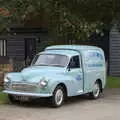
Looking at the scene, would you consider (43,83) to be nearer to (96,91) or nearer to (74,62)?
(74,62)

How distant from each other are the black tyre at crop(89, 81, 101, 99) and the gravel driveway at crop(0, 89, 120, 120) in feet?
1.66

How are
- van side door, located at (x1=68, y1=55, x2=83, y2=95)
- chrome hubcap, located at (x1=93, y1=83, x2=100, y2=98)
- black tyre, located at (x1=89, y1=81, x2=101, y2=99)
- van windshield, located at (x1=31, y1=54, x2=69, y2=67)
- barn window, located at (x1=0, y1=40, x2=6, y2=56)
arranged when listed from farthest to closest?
barn window, located at (x1=0, y1=40, x2=6, y2=56) < chrome hubcap, located at (x1=93, y1=83, x2=100, y2=98) < black tyre, located at (x1=89, y1=81, x2=101, y2=99) < van windshield, located at (x1=31, y1=54, x2=69, y2=67) < van side door, located at (x1=68, y1=55, x2=83, y2=95)

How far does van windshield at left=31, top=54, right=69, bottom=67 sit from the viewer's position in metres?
16.5

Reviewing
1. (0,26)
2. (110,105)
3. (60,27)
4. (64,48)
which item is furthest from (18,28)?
(110,105)

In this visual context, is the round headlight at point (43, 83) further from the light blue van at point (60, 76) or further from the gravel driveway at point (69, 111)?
the gravel driveway at point (69, 111)

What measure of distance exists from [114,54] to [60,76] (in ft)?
54.1

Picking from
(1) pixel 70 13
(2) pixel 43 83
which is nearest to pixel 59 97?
(2) pixel 43 83

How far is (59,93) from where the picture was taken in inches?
601

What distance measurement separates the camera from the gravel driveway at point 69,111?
1339cm

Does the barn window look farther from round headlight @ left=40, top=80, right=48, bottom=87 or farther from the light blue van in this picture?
round headlight @ left=40, top=80, right=48, bottom=87

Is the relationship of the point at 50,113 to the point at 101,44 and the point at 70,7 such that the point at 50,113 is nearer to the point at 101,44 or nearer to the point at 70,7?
the point at 70,7

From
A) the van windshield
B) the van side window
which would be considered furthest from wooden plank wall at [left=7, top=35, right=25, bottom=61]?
the van side window

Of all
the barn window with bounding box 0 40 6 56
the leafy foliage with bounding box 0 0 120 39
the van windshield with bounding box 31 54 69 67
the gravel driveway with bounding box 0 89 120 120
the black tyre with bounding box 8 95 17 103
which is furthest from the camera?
the barn window with bounding box 0 40 6 56

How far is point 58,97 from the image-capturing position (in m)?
15.2
